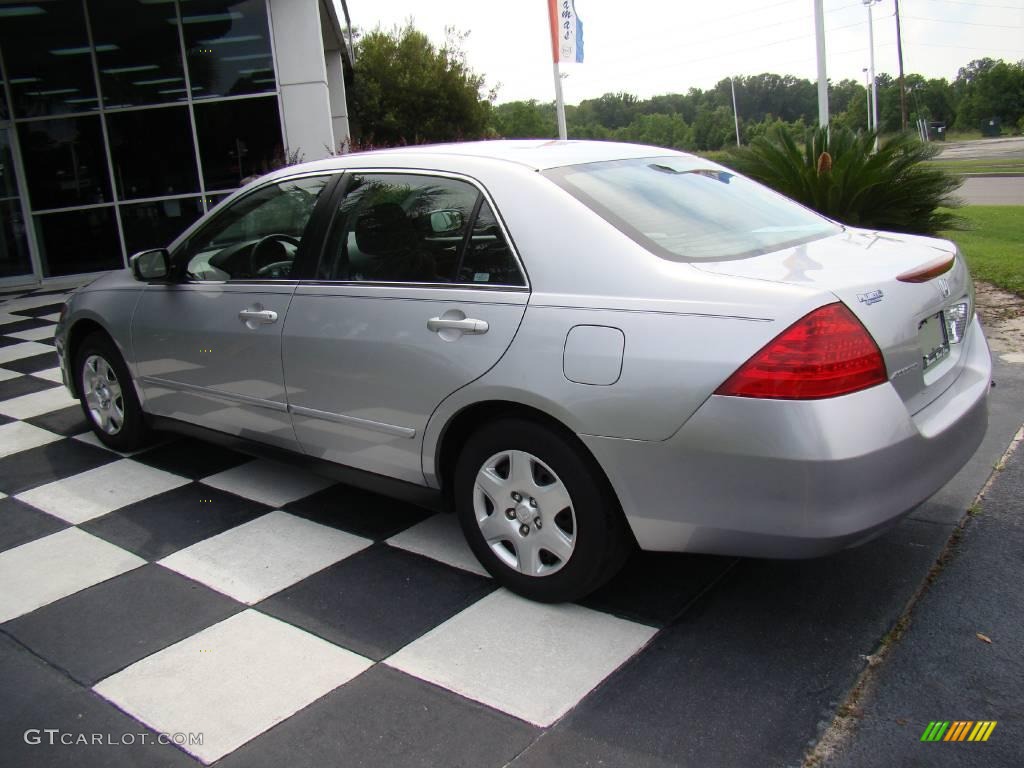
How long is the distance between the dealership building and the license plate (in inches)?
405

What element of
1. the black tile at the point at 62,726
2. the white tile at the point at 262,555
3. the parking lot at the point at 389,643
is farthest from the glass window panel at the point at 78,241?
the black tile at the point at 62,726

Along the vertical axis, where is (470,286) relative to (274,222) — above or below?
below

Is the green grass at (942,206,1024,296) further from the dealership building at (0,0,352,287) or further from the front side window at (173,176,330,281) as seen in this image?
the dealership building at (0,0,352,287)

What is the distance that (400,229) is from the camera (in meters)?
3.40

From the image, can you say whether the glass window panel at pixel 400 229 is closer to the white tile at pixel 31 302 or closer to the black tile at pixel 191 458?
the black tile at pixel 191 458

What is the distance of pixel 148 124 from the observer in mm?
12477

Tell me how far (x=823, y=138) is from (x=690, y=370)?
655 cm

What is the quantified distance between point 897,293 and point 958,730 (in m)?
1.22

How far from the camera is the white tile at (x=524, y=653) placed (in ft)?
8.43

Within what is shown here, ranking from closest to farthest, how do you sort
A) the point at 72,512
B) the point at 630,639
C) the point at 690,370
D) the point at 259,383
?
the point at 690,370 → the point at 630,639 → the point at 259,383 → the point at 72,512

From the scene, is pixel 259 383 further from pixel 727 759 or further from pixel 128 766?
pixel 727 759

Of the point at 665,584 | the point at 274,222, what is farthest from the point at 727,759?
the point at 274,222

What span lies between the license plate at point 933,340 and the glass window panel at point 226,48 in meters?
11.3

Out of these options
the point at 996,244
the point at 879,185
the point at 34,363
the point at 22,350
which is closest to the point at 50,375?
the point at 34,363
